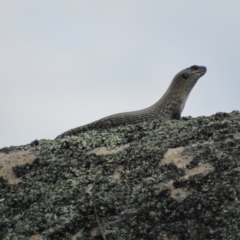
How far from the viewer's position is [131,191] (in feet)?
10.7

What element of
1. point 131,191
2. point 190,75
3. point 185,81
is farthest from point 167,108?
point 131,191

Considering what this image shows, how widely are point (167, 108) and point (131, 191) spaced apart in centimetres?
954

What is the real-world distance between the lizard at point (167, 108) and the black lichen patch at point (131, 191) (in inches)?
212

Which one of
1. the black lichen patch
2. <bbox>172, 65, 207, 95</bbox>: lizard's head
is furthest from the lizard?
the black lichen patch

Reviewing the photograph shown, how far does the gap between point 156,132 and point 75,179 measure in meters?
0.77

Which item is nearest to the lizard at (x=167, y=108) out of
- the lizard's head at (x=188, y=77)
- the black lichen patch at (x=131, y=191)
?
the lizard's head at (x=188, y=77)

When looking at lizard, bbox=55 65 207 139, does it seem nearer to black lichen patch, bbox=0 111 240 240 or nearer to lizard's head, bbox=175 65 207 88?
lizard's head, bbox=175 65 207 88

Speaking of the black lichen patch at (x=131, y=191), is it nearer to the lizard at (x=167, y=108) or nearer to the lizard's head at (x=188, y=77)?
the lizard at (x=167, y=108)

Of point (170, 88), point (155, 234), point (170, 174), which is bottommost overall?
point (155, 234)

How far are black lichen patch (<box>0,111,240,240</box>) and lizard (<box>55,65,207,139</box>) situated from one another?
538 centimetres

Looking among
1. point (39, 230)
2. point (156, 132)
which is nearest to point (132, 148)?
point (156, 132)

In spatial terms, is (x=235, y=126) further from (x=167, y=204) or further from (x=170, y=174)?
(x=167, y=204)

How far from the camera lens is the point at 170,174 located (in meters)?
3.44

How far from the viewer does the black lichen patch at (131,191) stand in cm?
298
